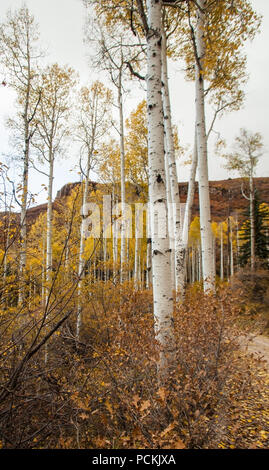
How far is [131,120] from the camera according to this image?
11.8 m

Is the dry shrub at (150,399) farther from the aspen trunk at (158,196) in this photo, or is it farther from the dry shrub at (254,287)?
the dry shrub at (254,287)

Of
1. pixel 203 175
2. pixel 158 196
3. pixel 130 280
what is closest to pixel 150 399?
pixel 158 196

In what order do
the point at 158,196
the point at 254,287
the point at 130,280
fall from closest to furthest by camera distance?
the point at 158,196
the point at 130,280
the point at 254,287

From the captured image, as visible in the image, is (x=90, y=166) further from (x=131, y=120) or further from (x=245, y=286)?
(x=245, y=286)

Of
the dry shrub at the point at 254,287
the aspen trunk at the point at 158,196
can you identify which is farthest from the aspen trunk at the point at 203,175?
the dry shrub at the point at 254,287

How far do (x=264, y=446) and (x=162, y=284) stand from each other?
68.1 inches

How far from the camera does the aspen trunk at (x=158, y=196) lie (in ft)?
8.03

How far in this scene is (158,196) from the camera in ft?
8.67

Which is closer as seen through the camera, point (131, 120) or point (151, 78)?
point (151, 78)

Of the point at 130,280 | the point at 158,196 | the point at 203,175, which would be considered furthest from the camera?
the point at 130,280

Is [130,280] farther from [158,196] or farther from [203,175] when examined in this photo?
[158,196]

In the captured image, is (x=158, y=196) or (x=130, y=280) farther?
(x=130, y=280)
